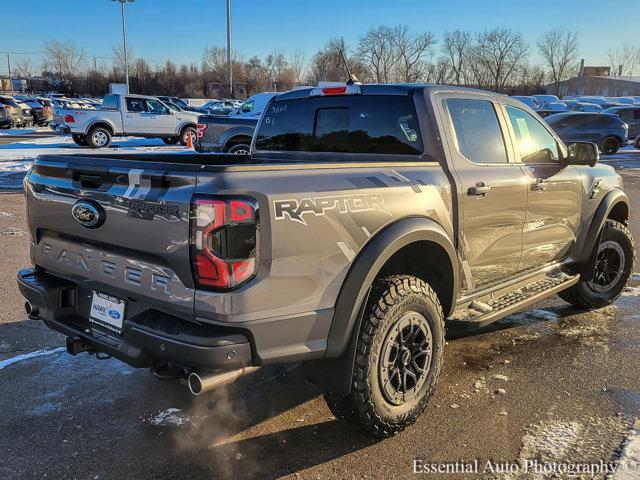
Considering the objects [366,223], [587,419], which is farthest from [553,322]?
[366,223]

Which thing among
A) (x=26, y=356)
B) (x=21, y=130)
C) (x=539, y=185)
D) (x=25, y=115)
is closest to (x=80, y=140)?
(x=21, y=130)

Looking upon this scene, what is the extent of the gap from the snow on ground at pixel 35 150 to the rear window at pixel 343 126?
12.6ft

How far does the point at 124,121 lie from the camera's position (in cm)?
2000

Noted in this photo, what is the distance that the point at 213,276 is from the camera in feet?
7.78

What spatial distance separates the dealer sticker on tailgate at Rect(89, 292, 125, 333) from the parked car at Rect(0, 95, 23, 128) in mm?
31480

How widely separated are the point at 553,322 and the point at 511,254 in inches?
53.6

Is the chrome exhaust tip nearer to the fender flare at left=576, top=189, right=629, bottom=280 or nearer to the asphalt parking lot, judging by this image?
the asphalt parking lot

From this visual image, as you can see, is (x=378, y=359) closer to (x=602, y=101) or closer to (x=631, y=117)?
(x=631, y=117)

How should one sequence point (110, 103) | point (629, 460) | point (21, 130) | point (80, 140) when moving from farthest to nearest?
point (21, 130)
point (80, 140)
point (110, 103)
point (629, 460)

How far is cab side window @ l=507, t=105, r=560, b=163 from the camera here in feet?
14.0

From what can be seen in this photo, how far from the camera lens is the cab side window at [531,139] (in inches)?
168

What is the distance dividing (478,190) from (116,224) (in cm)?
218

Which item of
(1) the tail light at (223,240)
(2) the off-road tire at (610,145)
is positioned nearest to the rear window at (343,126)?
(1) the tail light at (223,240)

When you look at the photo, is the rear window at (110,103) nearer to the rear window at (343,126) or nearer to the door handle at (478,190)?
the rear window at (343,126)
